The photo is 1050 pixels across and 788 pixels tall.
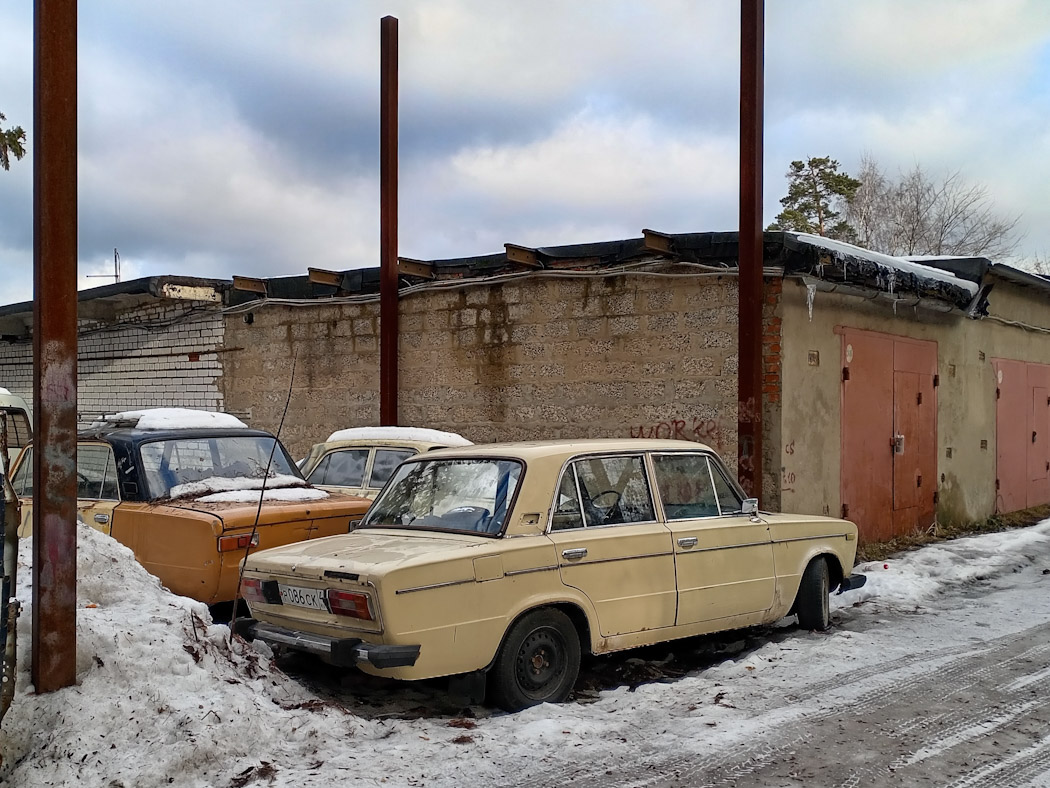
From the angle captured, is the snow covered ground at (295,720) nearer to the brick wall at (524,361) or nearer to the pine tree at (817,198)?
the brick wall at (524,361)

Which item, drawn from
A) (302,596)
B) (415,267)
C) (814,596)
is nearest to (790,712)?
(814,596)

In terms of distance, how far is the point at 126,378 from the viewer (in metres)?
15.5

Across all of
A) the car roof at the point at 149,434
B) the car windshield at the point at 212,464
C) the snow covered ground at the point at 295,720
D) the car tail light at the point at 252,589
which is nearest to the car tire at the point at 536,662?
the snow covered ground at the point at 295,720

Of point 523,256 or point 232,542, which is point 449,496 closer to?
point 232,542

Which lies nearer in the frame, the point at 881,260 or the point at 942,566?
the point at 942,566

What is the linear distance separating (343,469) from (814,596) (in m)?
4.50

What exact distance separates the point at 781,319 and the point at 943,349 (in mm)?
4457

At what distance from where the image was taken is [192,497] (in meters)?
6.65

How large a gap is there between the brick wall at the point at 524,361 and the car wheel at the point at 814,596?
258cm

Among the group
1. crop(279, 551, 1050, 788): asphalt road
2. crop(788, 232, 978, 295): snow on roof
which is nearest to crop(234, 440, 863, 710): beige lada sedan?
crop(279, 551, 1050, 788): asphalt road

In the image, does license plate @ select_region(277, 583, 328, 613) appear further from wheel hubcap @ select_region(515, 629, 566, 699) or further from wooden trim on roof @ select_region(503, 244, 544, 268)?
wooden trim on roof @ select_region(503, 244, 544, 268)

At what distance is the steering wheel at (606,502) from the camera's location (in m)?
5.62

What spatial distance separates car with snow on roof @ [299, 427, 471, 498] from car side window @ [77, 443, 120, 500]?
2224mm

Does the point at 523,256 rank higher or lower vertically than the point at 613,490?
higher
